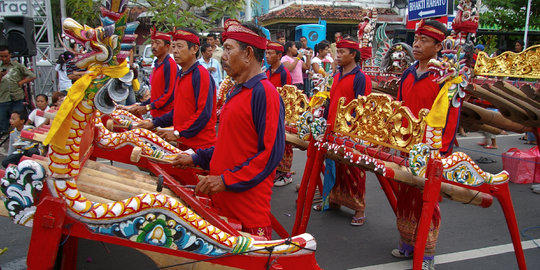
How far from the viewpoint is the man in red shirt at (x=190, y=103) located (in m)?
3.83

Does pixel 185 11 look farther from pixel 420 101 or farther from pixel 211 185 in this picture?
pixel 211 185

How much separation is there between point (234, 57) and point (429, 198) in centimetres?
165

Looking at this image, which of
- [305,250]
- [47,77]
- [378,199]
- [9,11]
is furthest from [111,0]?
[47,77]

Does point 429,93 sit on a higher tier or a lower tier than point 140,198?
higher

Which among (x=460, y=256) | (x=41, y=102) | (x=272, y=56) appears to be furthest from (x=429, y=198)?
(x=41, y=102)

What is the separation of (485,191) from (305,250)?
184 centimetres

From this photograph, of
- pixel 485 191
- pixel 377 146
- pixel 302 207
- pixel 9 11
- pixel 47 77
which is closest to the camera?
pixel 485 191

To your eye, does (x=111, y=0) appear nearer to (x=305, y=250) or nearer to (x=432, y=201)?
(x=305, y=250)

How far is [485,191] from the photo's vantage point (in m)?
3.21

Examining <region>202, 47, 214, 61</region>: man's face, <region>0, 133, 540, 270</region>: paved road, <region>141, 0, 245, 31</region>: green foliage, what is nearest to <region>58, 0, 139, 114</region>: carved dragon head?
<region>0, 133, 540, 270</region>: paved road

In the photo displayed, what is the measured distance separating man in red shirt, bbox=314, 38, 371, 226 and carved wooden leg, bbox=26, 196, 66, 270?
3.15 meters

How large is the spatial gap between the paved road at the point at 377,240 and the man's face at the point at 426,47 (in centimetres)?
180

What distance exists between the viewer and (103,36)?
184 cm

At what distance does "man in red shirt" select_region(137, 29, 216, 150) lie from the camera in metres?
3.83
